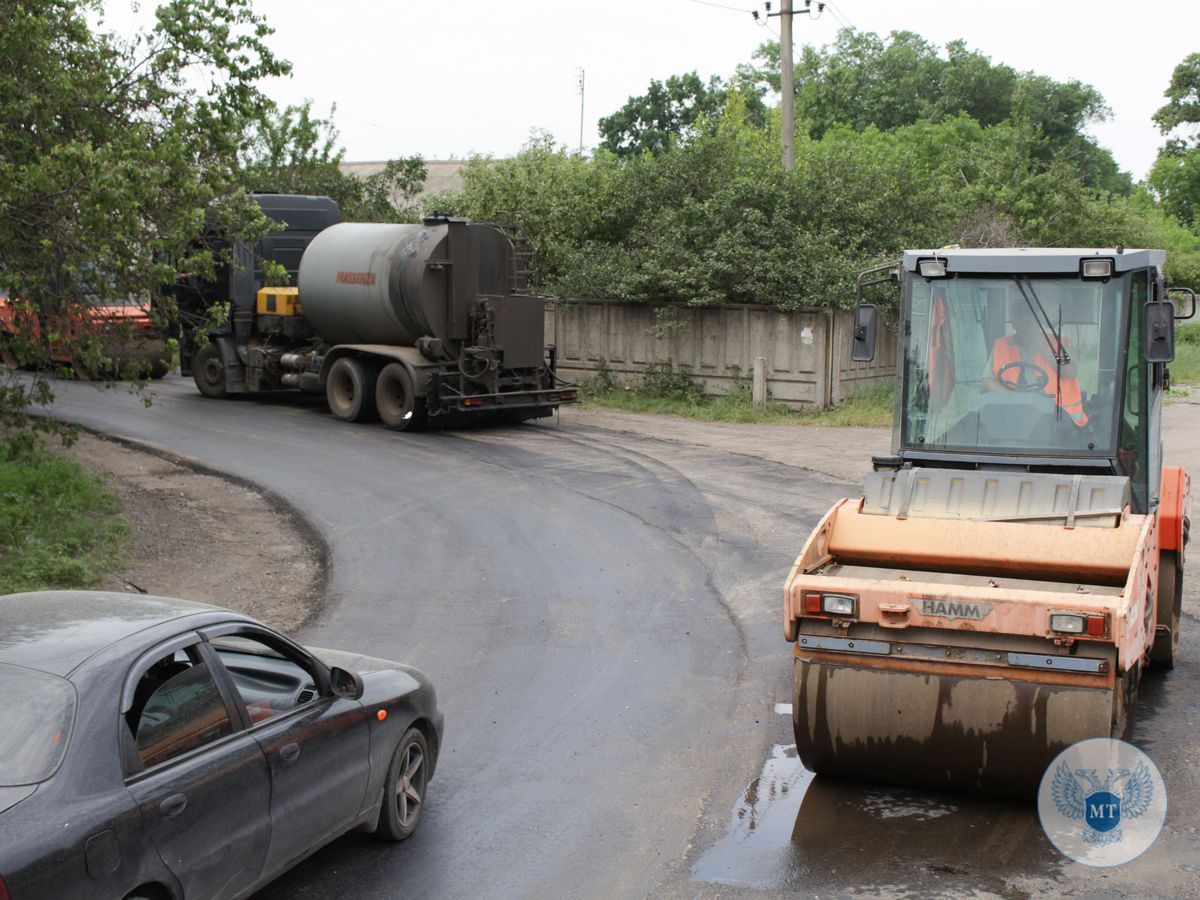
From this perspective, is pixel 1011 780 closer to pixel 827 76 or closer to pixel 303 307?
pixel 303 307

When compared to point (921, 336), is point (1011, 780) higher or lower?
lower

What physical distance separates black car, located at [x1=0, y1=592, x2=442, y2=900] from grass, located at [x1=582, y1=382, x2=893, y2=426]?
17.1 m

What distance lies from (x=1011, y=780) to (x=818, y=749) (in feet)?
3.11

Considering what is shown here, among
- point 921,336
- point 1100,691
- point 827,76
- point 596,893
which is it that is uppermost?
point 827,76

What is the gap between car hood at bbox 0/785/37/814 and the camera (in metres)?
3.93

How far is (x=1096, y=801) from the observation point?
6246 millimetres

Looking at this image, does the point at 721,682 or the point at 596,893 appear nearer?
the point at 596,893

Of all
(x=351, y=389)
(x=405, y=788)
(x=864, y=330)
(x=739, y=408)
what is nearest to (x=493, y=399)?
(x=351, y=389)

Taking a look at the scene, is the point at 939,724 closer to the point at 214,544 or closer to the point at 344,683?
the point at 344,683

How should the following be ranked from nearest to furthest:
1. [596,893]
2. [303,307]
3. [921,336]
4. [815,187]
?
[596,893] < [921,336] < [303,307] < [815,187]

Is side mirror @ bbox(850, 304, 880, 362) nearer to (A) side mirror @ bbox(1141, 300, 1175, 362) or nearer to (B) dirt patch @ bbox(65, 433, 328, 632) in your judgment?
(A) side mirror @ bbox(1141, 300, 1175, 362)

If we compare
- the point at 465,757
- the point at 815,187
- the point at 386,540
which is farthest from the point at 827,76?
the point at 465,757

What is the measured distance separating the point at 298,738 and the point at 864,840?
2735 mm

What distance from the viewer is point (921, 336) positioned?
8.23m
